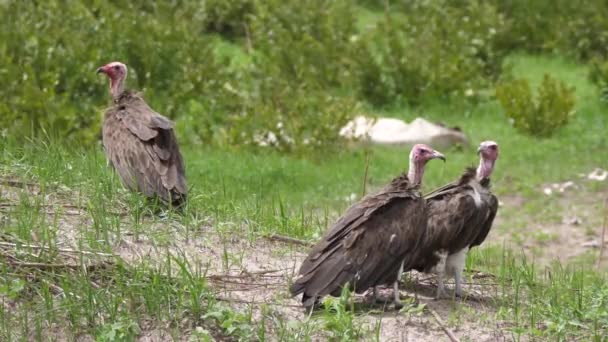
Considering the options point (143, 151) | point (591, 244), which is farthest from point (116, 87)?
point (591, 244)

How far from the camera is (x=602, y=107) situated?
589 inches

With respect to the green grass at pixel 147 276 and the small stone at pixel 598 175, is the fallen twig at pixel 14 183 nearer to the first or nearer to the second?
the green grass at pixel 147 276

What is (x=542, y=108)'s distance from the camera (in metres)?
14.1

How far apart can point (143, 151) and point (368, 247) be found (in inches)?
83.3

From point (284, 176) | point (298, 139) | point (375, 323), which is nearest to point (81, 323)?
point (375, 323)

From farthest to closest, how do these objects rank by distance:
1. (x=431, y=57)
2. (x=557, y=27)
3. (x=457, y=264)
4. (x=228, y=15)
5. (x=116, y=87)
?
(x=228, y=15) → (x=557, y=27) → (x=431, y=57) → (x=116, y=87) → (x=457, y=264)

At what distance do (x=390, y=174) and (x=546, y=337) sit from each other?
6424mm

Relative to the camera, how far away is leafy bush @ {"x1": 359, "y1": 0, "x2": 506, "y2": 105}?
15078mm

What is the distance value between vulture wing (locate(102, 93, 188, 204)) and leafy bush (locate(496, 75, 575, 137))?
6802mm

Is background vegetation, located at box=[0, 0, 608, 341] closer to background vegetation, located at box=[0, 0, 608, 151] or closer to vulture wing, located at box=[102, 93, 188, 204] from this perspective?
background vegetation, located at box=[0, 0, 608, 151]

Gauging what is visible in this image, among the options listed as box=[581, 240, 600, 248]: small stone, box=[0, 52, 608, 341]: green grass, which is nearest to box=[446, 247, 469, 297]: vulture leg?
box=[0, 52, 608, 341]: green grass

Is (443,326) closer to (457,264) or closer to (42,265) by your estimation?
(457,264)

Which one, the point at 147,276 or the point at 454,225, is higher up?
the point at 454,225

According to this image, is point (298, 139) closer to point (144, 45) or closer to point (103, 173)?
point (144, 45)
